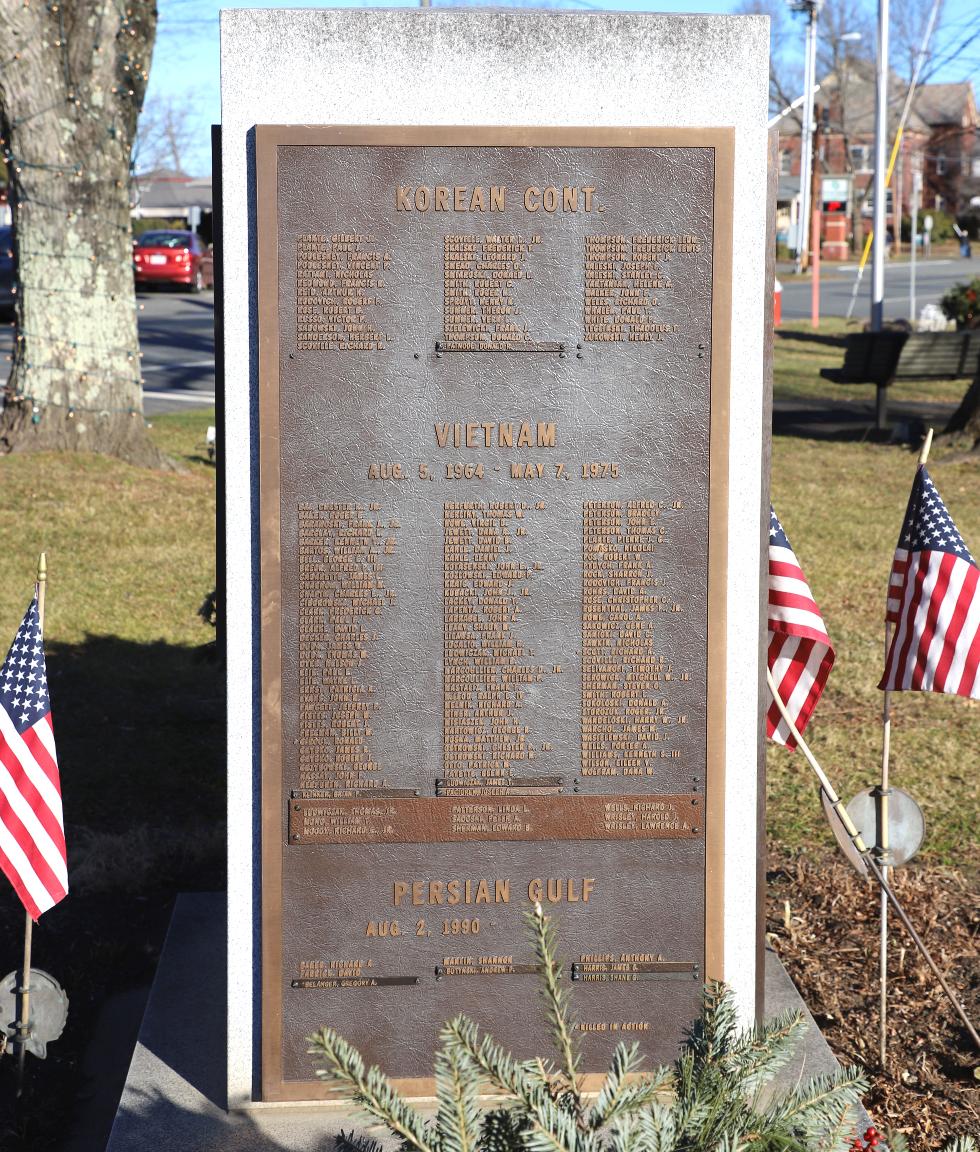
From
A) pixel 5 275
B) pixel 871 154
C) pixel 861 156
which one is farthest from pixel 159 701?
pixel 861 156

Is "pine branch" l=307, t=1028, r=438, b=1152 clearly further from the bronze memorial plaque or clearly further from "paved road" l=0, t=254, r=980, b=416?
"paved road" l=0, t=254, r=980, b=416

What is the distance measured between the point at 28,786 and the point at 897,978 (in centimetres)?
307

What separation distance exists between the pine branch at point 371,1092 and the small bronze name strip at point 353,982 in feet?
5.17

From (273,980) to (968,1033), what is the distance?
2.33 meters

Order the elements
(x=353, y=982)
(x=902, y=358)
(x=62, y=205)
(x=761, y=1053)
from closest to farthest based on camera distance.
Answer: (x=761, y=1053) < (x=353, y=982) < (x=62, y=205) < (x=902, y=358)

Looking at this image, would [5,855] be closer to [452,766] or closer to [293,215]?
[452,766]

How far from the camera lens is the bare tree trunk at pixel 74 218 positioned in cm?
1191

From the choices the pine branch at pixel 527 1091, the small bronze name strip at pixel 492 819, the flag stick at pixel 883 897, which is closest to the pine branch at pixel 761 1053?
the pine branch at pixel 527 1091

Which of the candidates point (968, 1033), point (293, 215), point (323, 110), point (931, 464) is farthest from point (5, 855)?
point (931, 464)

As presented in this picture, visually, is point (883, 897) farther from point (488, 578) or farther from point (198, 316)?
point (198, 316)

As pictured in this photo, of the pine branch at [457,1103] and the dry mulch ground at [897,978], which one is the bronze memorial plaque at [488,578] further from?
the pine branch at [457,1103]

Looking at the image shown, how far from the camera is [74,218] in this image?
12281mm

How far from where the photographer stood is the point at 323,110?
153 inches

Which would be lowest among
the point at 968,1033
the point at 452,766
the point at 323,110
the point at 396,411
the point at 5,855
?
the point at 968,1033
